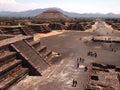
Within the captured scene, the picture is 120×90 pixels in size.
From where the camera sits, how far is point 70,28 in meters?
93.2

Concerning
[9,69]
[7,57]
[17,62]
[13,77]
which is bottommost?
[13,77]

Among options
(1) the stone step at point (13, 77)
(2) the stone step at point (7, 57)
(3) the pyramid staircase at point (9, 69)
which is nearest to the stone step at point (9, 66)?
(3) the pyramid staircase at point (9, 69)

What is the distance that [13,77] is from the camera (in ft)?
72.4

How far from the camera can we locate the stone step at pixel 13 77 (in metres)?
20.2

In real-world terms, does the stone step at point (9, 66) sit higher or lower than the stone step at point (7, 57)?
lower

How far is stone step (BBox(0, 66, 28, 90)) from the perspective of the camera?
66.2 ft

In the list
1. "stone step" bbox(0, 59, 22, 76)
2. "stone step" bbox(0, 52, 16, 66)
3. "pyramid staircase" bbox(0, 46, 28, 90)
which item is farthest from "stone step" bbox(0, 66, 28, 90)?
"stone step" bbox(0, 52, 16, 66)

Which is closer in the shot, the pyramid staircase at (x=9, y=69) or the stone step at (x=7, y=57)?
the pyramid staircase at (x=9, y=69)

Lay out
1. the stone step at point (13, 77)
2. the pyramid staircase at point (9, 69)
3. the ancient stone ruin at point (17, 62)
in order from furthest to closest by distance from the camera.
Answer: the ancient stone ruin at point (17, 62) → the pyramid staircase at point (9, 69) → the stone step at point (13, 77)

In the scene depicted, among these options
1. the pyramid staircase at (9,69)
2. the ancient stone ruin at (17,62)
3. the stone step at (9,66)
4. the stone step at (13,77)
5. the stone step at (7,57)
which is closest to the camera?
the stone step at (13,77)

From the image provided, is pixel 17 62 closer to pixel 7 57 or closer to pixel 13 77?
pixel 7 57

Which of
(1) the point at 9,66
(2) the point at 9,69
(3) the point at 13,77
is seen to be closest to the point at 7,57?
(1) the point at 9,66

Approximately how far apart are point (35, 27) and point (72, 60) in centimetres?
4001

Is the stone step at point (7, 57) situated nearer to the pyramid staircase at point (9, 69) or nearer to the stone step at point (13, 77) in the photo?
the pyramid staircase at point (9, 69)
